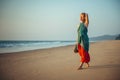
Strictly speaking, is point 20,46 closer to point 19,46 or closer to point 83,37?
point 19,46

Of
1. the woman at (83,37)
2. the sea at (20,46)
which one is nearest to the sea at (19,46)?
the sea at (20,46)

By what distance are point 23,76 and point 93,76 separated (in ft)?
4.20

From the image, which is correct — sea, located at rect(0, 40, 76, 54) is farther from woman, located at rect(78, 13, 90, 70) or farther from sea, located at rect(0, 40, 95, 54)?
woman, located at rect(78, 13, 90, 70)

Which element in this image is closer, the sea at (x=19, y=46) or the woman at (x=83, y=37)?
the woman at (x=83, y=37)

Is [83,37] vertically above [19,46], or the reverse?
[83,37]

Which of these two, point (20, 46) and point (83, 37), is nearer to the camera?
point (83, 37)

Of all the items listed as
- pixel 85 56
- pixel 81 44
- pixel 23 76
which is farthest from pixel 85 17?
pixel 23 76

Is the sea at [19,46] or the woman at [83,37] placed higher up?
the woman at [83,37]

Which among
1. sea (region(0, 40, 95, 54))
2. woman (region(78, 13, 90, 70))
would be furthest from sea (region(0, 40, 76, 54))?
woman (region(78, 13, 90, 70))

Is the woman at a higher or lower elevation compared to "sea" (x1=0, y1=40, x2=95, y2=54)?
higher

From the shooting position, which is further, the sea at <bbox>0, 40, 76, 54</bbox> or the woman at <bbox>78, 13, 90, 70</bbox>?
the sea at <bbox>0, 40, 76, 54</bbox>

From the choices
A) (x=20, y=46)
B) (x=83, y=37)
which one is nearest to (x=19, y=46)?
(x=20, y=46)

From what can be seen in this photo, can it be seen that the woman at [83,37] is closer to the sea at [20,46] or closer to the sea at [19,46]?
the sea at [19,46]

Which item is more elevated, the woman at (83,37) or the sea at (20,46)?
the woman at (83,37)
